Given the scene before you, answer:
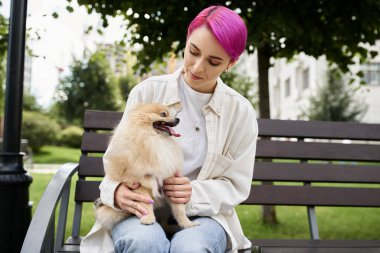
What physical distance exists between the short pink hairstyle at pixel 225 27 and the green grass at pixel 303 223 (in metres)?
2.84

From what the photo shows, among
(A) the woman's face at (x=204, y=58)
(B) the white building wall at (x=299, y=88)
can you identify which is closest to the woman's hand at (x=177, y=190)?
(A) the woman's face at (x=204, y=58)

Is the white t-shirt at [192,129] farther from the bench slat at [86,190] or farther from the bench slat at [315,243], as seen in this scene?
the bench slat at [86,190]

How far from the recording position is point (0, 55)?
4.59 meters

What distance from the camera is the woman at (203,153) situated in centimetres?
176

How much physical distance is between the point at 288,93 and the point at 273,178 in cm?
3003

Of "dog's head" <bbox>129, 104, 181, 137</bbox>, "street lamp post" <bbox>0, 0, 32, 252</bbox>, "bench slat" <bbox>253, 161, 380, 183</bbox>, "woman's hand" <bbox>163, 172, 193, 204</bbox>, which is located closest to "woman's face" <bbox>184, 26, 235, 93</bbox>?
"dog's head" <bbox>129, 104, 181, 137</bbox>

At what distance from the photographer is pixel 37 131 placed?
21344 millimetres

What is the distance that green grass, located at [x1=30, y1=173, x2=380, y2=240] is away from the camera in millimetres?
4496

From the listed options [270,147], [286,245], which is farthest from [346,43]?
[286,245]

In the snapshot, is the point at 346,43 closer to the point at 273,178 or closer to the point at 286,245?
the point at 273,178

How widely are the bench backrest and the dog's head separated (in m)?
1.03

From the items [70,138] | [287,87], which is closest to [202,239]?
[70,138]

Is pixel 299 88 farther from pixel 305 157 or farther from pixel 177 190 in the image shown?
pixel 177 190

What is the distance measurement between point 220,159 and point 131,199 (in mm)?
523
